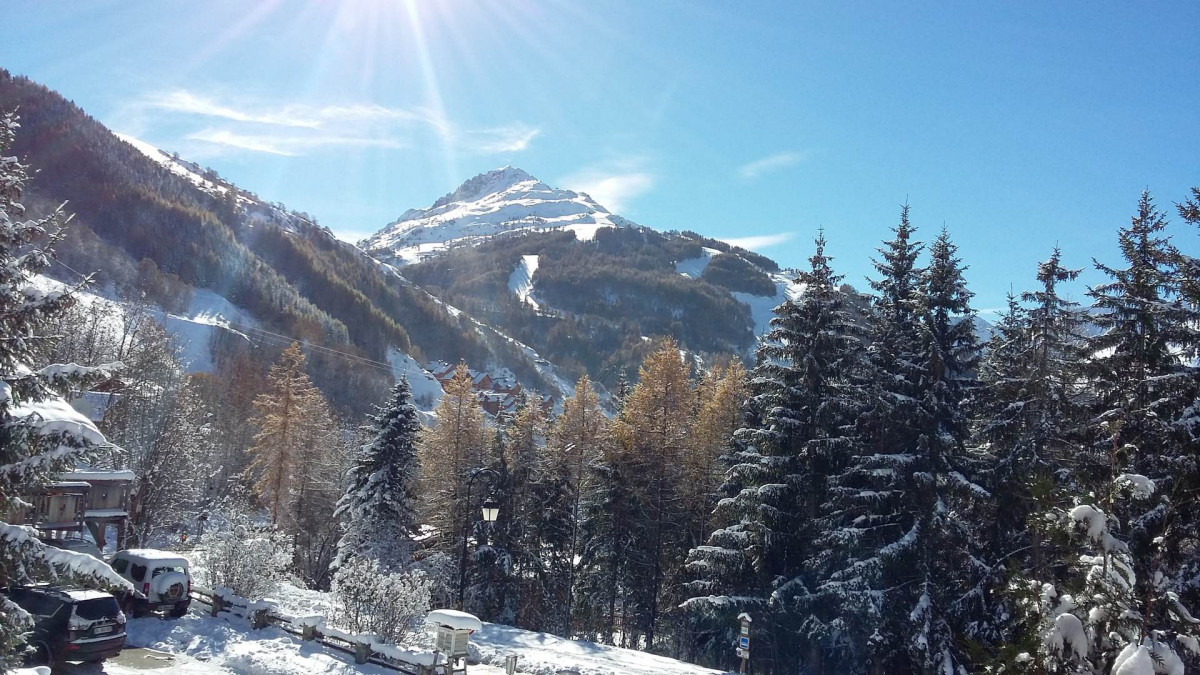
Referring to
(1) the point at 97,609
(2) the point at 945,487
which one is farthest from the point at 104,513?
(2) the point at 945,487

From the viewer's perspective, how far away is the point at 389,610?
53.8 feet

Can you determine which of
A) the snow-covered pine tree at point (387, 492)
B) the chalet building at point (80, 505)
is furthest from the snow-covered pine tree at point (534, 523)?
the chalet building at point (80, 505)

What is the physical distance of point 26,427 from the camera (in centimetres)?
866

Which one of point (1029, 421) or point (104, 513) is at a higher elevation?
point (1029, 421)

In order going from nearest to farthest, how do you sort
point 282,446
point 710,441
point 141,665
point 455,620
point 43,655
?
A: point 43,655
point 141,665
point 455,620
point 710,441
point 282,446

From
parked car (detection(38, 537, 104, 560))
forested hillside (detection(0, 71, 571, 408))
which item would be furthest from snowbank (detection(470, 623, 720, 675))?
forested hillside (detection(0, 71, 571, 408))

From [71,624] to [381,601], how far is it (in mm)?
5819

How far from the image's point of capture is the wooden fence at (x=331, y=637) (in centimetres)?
1460

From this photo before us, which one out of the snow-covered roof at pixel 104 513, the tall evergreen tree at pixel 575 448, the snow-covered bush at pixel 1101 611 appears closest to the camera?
the snow-covered bush at pixel 1101 611

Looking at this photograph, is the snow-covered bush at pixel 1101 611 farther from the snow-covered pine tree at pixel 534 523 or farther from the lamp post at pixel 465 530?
the snow-covered pine tree at pixel 534 523

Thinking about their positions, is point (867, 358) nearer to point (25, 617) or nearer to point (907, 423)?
point (907, 423)

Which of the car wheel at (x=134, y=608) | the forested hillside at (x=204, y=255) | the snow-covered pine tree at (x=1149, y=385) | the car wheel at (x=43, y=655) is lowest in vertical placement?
the car wheel at (x=134, y=608)

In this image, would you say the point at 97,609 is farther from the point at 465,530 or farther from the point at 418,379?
the point at 418,379

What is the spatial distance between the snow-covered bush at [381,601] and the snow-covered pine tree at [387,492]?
1109cm
